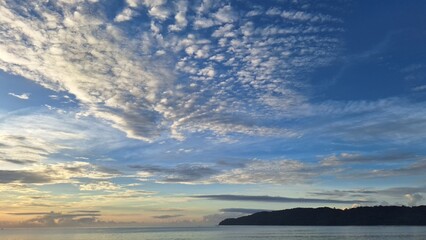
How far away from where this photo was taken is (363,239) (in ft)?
608

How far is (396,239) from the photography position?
180 m

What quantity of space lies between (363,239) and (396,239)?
44.9 ft
